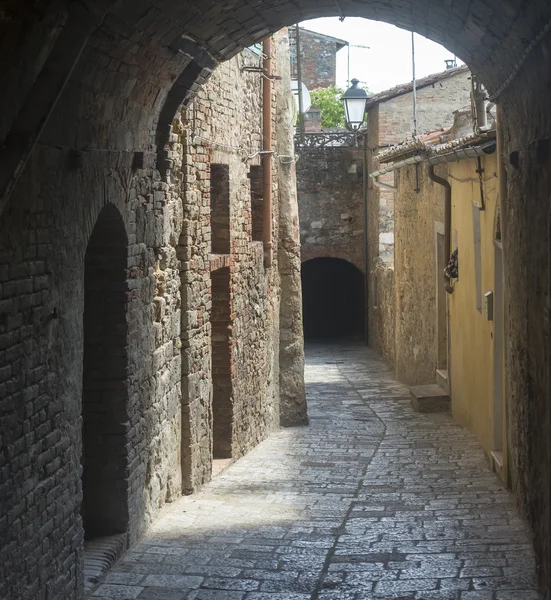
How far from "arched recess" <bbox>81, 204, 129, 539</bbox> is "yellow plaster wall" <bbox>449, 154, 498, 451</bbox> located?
13.1 feet

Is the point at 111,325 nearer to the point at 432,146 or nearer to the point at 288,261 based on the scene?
the point at 288,261

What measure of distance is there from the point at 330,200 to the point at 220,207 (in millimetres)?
13204

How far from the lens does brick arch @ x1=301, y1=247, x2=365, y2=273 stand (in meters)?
23.7

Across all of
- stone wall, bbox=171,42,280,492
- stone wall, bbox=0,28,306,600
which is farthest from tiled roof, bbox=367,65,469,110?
stone wall, bbox=0,28,306,600

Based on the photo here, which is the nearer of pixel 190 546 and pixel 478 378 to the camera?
pixel 190 546

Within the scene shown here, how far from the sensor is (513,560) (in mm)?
6703

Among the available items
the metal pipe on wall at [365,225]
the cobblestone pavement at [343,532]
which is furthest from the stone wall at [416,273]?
the metal pipe on wall at [365,225]

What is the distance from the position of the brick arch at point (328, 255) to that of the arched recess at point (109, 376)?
16.6m

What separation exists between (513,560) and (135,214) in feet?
11.1

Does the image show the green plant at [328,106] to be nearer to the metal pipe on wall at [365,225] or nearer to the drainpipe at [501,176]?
the metal pipe on wall at [365,225]

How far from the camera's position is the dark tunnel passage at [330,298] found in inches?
1020

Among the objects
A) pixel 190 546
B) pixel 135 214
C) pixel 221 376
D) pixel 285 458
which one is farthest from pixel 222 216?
pixel 190 546

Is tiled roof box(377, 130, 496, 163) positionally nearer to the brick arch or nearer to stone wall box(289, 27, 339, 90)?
the brick arch

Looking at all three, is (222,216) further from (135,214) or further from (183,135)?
(135,214)
